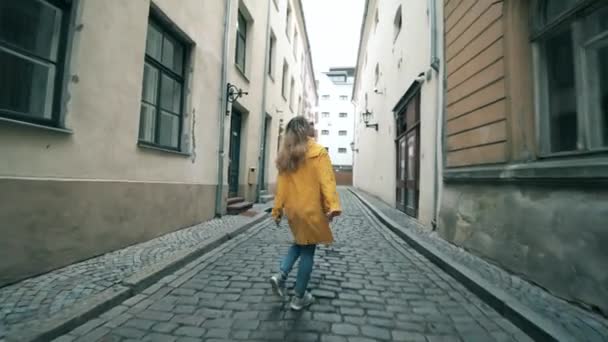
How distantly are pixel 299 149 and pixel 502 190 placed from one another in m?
2.72

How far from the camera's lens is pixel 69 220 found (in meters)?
3.54

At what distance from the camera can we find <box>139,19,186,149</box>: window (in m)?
5.28

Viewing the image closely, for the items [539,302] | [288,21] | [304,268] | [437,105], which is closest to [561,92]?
[539,302]

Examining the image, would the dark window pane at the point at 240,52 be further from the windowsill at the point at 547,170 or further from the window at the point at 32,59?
the windowsill at the point at 547,170

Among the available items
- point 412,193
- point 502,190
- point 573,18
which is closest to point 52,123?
point 502,190

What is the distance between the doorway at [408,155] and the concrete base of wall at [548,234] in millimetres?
3418

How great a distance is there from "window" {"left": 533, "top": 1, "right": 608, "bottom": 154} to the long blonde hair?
2.64 meters

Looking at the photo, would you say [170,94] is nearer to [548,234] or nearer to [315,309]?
[315,309]

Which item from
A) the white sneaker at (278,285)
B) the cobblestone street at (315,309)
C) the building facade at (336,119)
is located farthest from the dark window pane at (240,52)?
the building facade at (336,119)

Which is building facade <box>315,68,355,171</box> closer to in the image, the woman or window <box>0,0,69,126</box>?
window <box>0,0,69,126</box>

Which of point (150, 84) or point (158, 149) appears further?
point (150, 84)

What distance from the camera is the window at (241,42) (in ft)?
31.3


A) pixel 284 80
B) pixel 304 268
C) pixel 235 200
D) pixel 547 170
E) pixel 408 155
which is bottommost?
pixel 304 268

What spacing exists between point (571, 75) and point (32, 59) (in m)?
5.49
